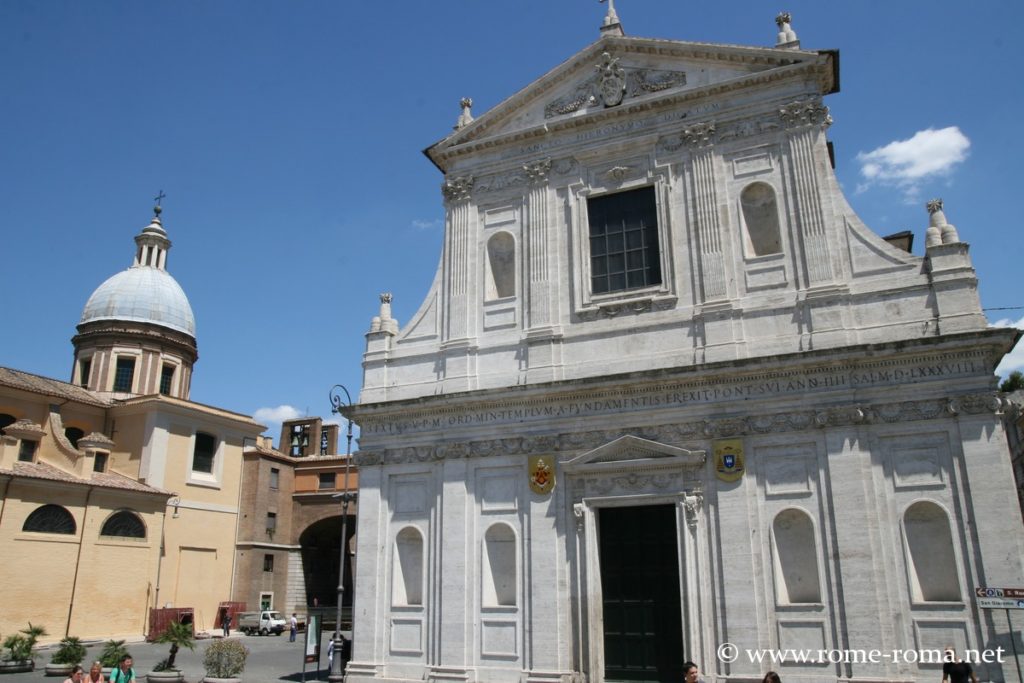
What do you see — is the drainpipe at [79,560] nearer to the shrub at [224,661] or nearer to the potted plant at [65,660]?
the potted plant at [65,660]

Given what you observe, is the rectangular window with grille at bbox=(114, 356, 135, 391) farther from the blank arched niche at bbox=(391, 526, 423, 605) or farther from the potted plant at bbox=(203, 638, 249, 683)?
the blank arched niche at bbox=(391, 526, 423, 605)

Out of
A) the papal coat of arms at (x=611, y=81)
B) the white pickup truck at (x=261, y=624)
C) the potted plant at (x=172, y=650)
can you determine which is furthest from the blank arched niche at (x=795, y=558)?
the white pickup truck at (x=261, y=624)

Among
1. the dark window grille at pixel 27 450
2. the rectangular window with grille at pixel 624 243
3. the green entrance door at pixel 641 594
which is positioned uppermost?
the rectangular window with grille at pixel 624 243

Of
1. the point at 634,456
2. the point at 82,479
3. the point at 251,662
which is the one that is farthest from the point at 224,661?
the point at 82,479

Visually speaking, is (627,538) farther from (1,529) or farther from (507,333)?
(1,529)

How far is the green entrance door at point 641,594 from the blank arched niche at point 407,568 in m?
4.62

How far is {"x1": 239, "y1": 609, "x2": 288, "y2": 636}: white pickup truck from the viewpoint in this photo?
120ft

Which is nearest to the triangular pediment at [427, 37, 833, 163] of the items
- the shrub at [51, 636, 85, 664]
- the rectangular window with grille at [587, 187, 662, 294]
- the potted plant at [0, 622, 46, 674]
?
the rectangular window with grille at [587, 187, 662, 294]

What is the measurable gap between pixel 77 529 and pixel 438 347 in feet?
63.1

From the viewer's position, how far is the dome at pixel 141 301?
141 ft

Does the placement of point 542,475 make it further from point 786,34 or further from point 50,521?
point 50,521

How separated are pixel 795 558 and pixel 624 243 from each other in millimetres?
8159

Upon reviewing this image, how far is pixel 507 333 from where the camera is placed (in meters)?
19.5

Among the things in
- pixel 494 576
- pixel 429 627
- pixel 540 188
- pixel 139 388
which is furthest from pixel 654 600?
pixel 139 388
